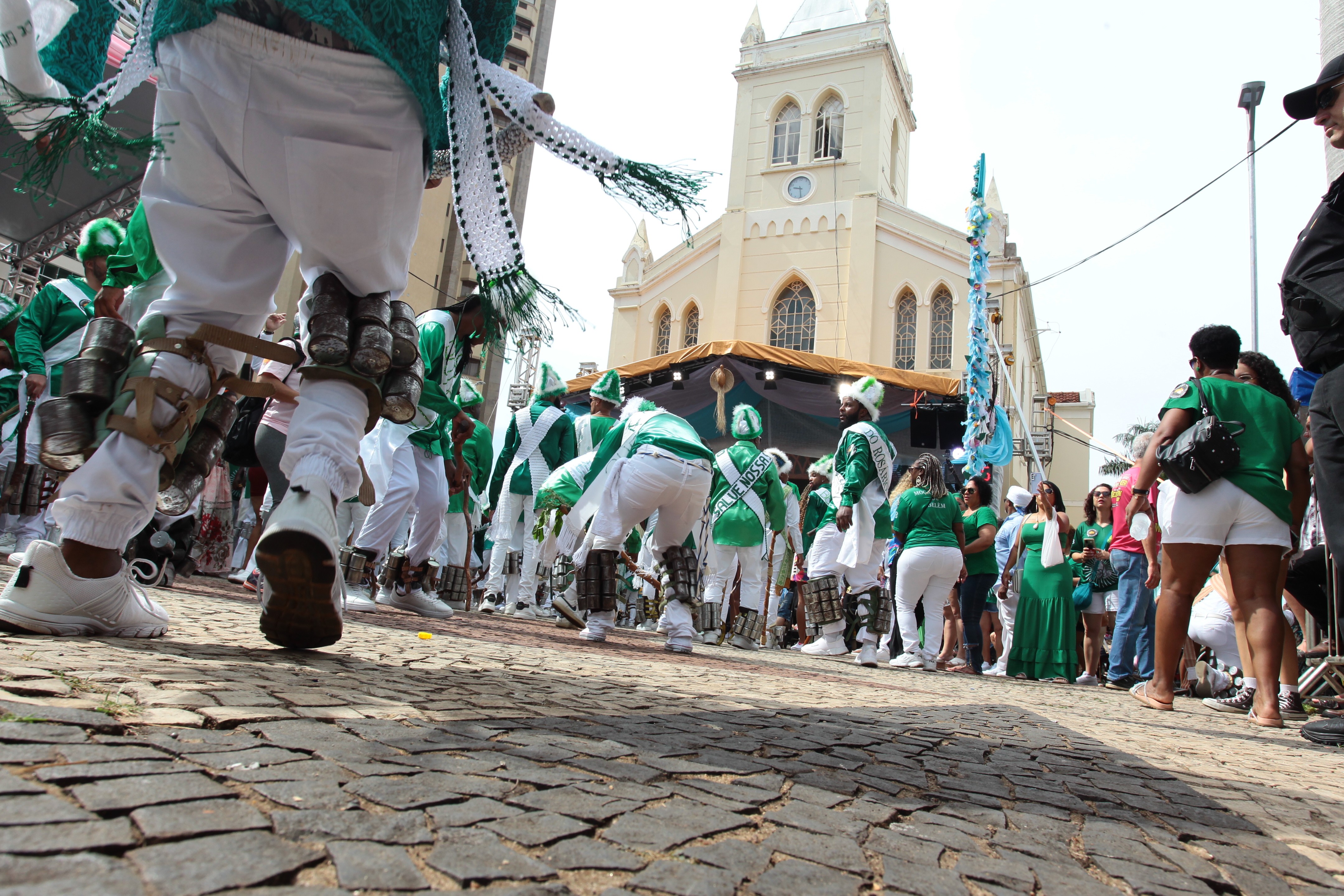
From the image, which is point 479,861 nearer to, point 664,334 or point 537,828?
point 537,828

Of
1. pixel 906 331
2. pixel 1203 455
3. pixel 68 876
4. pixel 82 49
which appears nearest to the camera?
pixel 68 876

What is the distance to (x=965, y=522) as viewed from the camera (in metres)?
9.32

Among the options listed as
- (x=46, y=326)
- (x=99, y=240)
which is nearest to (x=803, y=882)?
(x=99, y=240)

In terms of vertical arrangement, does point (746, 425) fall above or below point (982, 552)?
above

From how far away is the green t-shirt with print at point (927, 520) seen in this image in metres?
7.62

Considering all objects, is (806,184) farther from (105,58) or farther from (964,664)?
(105,58)

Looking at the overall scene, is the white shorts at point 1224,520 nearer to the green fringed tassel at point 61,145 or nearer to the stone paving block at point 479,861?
the stone paving block at point 479,861

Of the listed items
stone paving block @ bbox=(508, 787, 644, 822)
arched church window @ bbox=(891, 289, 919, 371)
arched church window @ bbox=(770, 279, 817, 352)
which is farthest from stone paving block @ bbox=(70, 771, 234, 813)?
arched church window @ bbox=(770, 279, 817, 352)

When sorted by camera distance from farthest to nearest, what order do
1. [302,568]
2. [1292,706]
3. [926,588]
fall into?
1. [926,588]
2. [1292,706]
3. [302,568]

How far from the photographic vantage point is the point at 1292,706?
514cm

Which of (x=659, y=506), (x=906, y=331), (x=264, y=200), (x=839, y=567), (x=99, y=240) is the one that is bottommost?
(x=839, y=567)

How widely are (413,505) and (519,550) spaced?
3.22 meters

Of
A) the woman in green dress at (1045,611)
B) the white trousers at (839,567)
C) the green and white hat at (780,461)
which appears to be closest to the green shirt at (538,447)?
the green and white hat at (780,461)

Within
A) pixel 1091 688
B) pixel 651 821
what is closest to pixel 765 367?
pixel 1091 688
